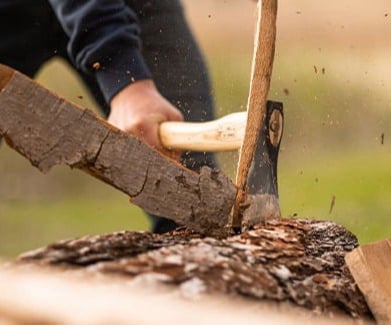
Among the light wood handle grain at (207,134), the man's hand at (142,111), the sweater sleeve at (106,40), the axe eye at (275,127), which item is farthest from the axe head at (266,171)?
the sweater sleeve at (106,40)

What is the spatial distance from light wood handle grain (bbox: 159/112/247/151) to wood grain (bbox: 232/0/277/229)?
16 cm

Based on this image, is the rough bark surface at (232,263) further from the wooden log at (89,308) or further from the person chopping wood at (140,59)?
the person chopping wood at (140,59)

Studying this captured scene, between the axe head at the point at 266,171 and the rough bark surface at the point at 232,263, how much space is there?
17 centimetres

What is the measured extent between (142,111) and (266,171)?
0.69 metres

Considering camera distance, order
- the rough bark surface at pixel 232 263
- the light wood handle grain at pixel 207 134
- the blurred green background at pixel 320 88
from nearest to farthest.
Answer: the rough bark surface at pixel 232 263, the light wood handle grain at pixel 207 134, the blurred green background at pixel 320 88

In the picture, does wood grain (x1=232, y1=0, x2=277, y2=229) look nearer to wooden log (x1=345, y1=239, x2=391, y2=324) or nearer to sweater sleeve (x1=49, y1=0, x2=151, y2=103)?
wooden log (x1=345, y1=239, x2=391, y2=324)

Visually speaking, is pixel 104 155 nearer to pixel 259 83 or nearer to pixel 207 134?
pixel 259 83

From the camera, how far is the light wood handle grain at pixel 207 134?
2.02m

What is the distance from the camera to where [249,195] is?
5.66 ft

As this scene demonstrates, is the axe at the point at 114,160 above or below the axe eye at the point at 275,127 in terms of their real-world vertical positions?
below

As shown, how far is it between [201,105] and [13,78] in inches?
42.7

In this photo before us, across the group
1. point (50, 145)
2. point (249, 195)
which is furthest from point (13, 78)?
point (249, 195)

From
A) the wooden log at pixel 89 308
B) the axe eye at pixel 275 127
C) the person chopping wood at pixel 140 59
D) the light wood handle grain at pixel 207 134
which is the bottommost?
the wooden log at pixel 89 308

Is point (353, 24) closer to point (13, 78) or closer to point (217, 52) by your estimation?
point (217, 52)
